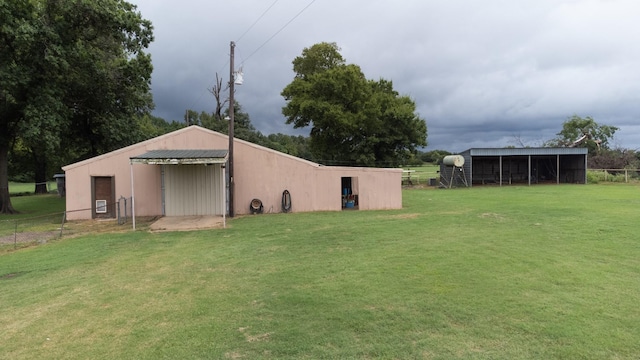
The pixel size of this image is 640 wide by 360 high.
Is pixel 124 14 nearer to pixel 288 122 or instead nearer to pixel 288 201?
pixel 288 201

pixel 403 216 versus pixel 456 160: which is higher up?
pixel 456 160

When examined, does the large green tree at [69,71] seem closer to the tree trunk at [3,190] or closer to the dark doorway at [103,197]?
the tree trunk at [3,190]

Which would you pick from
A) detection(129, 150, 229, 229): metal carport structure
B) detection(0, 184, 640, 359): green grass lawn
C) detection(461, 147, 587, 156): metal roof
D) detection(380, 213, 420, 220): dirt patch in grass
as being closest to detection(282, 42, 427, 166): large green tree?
detection(461, 147, 587, 156): metal roof

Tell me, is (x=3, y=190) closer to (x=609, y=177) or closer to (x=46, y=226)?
(x=46, y=226)

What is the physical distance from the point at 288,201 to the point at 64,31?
12284 mm

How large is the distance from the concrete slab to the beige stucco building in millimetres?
1174

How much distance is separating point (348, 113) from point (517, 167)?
16.8 metres

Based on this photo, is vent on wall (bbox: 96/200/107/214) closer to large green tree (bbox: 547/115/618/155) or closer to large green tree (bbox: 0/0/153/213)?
large green tree (bbox: 0/0/153/213)

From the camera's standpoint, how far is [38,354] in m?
3.67

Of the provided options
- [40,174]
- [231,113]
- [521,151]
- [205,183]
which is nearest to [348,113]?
[521,151]

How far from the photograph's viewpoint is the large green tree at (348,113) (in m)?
30.4

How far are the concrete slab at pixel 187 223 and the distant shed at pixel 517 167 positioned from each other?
21.5m

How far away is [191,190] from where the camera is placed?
15.3 m

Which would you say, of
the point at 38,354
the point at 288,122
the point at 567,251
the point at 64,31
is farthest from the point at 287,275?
the point at 288,122
